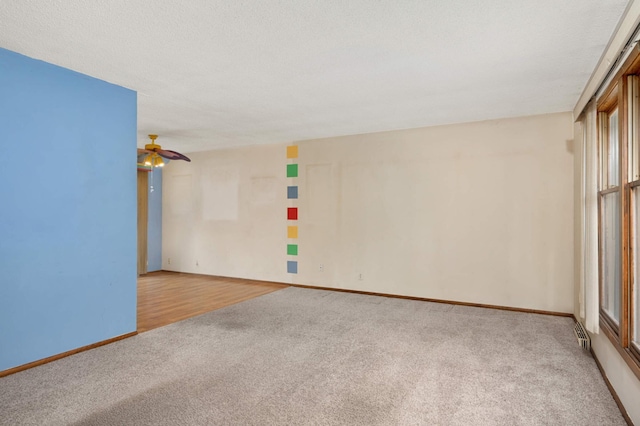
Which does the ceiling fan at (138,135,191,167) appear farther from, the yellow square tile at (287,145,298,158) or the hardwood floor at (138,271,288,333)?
the hardwood floor at (138,271,288,333)

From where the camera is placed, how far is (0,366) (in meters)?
2.92

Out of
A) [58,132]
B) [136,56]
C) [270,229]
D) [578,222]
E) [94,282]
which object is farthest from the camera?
[270,229]

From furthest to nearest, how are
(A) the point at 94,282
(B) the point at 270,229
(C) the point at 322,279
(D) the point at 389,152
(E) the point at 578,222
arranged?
(B) the point at 270,229 < (C) the point at 322,279 < (D) the point at 389,152 < (E) the point at 578,222 < (A) the point at 94,282

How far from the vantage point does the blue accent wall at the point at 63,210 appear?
2.98m

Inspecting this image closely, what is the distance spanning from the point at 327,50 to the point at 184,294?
450 cm

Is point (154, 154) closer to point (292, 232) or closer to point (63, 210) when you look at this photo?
point (292, 232)

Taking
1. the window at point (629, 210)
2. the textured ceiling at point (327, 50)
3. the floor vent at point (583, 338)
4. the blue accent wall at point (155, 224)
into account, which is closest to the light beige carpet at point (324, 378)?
the floor vent at point (583, 338)

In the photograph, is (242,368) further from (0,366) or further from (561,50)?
(561,50)

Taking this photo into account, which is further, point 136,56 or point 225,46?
point 136,56

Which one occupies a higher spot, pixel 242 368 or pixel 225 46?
pixel 225 46

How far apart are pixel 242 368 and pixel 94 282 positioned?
5.53ft

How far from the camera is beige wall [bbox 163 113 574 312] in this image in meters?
4.85

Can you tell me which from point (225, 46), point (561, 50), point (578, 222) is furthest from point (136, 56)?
point (578, 222)

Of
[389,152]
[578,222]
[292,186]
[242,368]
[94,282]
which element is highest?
[389,152]
